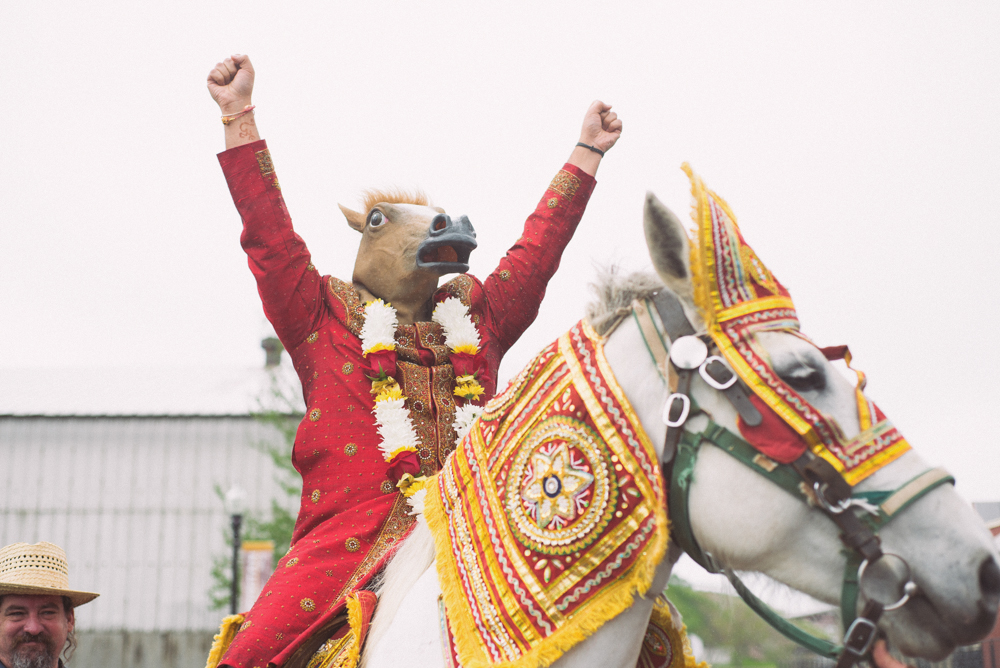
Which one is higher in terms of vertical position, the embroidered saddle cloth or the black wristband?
the black wristband

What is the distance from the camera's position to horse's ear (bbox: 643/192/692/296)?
72.1 inches

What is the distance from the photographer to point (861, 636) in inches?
65.5

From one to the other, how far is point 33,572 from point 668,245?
13.2ft

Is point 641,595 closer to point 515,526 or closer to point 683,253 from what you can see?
point 515,526

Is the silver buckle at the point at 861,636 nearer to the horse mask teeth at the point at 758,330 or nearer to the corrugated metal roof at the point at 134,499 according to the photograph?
the horse mask teeth at the point at 758,330

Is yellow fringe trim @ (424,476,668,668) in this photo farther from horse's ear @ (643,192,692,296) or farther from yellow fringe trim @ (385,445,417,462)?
yellow fringe trim @ (385,445,417,462)

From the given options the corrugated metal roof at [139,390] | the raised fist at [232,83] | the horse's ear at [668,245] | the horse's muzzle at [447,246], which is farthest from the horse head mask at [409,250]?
the corrugated metal roof at [139,390]

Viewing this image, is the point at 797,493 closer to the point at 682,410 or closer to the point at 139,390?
the point at 682,410

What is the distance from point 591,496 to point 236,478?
62.7 ft

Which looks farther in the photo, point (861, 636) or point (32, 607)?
point (32, 607)

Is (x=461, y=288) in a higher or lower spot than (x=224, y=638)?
higher

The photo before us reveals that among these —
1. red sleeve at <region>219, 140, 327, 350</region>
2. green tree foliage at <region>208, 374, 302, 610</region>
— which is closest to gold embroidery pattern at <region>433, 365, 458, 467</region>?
red sleeve at <region>219, 140, 327, 350</region>

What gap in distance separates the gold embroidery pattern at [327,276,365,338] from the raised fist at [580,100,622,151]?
1168 millimetres

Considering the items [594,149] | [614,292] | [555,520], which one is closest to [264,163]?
[594,149]
